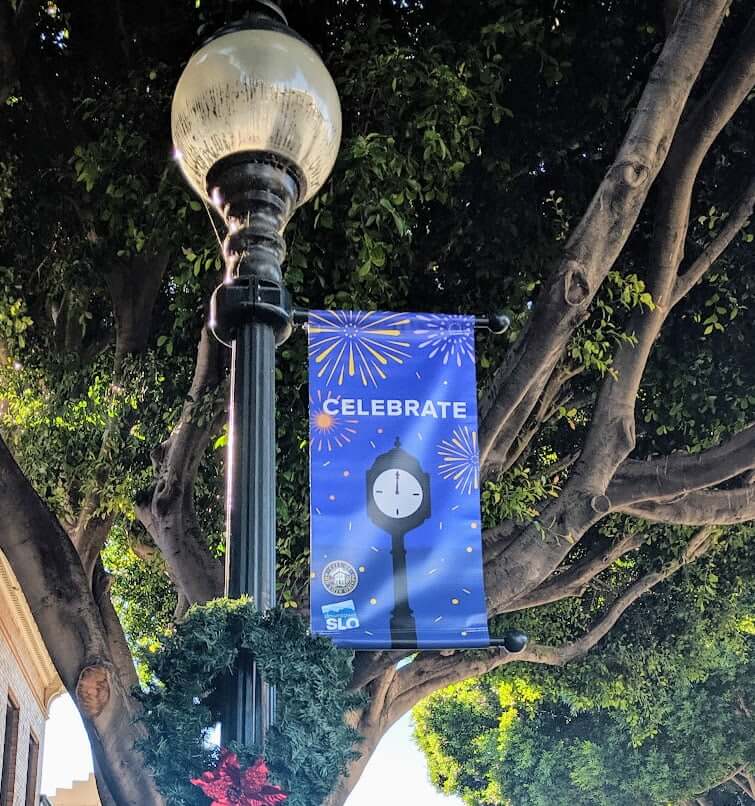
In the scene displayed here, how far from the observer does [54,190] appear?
8211 mm

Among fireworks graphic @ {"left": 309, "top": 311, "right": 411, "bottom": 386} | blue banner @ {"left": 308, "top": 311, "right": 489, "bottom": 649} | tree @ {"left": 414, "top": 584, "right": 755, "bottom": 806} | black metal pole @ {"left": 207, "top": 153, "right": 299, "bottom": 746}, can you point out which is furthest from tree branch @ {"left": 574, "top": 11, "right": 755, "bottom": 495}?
tree @ {"left": 414, "top": 584, "right": 755, "bottom": 806}

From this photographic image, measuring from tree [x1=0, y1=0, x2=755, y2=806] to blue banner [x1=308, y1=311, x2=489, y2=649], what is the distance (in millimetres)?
1307

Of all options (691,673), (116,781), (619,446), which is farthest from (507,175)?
(691,673)

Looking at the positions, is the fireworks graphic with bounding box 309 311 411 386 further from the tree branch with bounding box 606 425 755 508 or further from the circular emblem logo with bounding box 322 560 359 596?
the tree branch with bounding box 606 425 755 508

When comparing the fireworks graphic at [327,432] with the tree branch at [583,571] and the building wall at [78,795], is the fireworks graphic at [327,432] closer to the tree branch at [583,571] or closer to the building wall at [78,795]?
the tree branch at [583,571]

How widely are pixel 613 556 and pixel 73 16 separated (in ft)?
22.7

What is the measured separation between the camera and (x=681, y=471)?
8.45m

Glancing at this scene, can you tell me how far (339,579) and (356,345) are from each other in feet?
4.07

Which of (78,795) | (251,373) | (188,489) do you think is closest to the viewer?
(251,373)

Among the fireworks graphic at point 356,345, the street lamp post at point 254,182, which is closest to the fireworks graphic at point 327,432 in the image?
the fireworks graphic at point 356,345

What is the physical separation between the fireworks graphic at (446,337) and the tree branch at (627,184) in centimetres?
126

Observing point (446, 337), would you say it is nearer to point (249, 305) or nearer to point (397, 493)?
point (397, 493)

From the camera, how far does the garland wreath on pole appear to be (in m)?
2.66

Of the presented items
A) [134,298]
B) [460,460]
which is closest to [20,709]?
[134,298]
